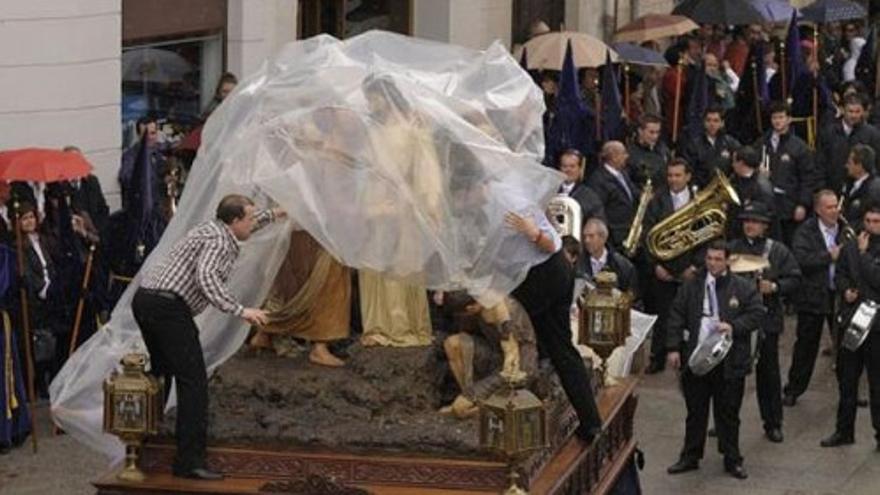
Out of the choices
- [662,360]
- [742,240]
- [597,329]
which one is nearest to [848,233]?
[742,240]

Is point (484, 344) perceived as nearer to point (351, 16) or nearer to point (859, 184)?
point (859, 184)

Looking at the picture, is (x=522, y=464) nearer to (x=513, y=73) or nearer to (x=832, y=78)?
(x=513, y=73)

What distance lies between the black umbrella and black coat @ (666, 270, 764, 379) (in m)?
11.0

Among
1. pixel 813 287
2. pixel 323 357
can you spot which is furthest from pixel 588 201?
pixel 323 357

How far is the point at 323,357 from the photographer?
1486 cm

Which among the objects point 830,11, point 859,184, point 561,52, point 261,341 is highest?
point 830,11

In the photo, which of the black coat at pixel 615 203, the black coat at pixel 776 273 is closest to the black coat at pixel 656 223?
the black coat at pixel 615 203

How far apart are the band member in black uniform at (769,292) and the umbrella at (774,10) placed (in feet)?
32.4

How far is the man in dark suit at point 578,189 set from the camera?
20.7m

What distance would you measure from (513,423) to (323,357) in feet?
7.61

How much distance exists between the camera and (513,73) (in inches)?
592

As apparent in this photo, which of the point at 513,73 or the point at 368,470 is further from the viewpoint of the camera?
the point at 513,73

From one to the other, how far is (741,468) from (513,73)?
180 inches

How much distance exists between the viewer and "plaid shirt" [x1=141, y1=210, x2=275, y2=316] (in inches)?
530
